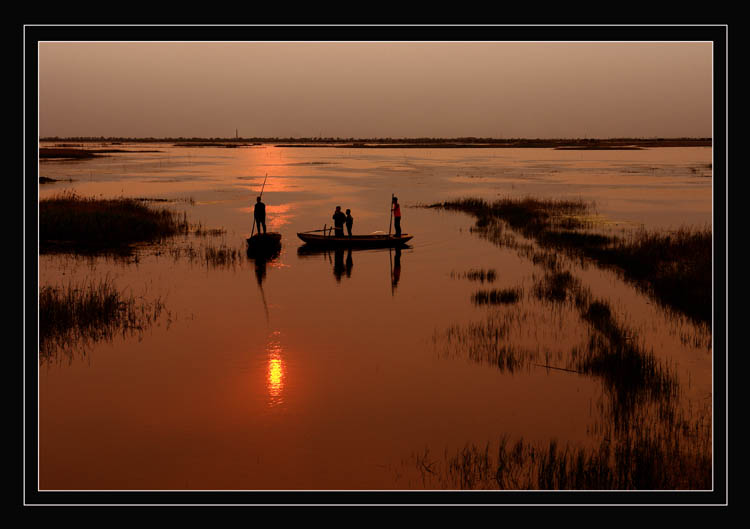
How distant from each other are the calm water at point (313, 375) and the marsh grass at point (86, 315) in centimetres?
42

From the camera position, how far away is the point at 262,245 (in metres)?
29.8

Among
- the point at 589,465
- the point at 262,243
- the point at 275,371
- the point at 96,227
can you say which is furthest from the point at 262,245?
the point at 589,465

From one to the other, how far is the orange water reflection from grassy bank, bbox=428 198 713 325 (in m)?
10.7

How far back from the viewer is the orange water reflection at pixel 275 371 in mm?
13920

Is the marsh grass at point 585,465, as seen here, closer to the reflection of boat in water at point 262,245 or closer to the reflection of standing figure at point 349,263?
the reflection of standing figure at point 349,263

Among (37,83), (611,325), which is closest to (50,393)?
(37,83)

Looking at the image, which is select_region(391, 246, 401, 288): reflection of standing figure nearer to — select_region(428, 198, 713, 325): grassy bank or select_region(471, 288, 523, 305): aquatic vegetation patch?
select_region(471, 288, 523, 305): aquatic vegetation patch

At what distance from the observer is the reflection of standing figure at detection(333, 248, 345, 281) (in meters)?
26.9

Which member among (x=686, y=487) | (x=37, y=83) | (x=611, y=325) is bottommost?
(x=686, y=487)

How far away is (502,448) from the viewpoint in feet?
38.5

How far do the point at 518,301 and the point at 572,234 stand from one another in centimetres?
1395

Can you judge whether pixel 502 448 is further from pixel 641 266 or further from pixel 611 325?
pixel 641 266

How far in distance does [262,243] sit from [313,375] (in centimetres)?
1514

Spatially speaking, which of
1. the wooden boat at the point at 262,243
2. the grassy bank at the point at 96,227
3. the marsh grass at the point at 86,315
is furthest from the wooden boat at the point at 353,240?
the marsh grass at the point at 86,315
